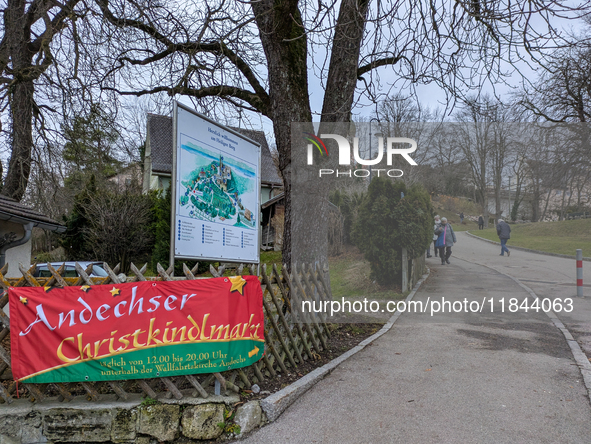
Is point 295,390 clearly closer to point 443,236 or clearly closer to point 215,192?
point 215,192

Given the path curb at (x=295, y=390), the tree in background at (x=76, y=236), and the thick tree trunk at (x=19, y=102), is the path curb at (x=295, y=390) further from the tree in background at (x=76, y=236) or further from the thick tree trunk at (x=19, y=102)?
the tree in background at (x=76, y=236)

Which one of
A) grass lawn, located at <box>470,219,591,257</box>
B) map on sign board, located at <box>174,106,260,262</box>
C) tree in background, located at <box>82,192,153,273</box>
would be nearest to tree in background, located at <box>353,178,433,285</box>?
map on sign board, located at <box>174,106,260,262</box>

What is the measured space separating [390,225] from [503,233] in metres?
6.46

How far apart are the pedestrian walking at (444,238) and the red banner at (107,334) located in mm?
13541

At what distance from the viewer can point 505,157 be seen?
1472cm

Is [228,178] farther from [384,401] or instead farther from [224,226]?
[384,401]

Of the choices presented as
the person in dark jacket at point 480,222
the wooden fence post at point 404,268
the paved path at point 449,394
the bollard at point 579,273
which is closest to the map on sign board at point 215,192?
the paved path at point 449,394

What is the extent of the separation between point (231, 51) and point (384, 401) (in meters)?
6.07

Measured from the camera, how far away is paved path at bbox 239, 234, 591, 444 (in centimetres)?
388

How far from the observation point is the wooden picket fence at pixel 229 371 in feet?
13.8

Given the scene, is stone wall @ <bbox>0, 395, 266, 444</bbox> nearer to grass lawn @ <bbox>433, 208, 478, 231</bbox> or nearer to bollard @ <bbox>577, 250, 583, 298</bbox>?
bollard @ <bbox>577, 250, 583, 298</bbox>

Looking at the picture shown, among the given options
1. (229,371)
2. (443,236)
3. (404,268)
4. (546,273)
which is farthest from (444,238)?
(229,371)

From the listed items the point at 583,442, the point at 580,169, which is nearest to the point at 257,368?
the point at 583,442

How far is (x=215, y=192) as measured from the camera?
5.30 meters
